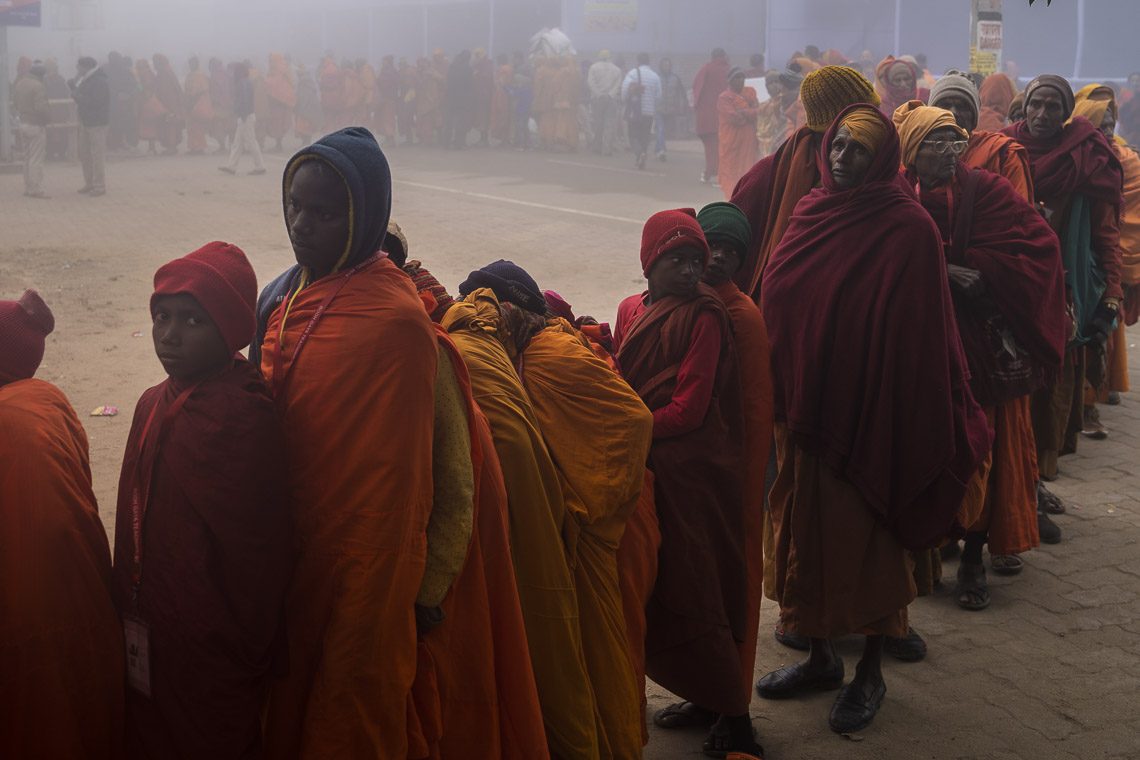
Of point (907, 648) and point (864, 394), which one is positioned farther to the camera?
point (907, 648)

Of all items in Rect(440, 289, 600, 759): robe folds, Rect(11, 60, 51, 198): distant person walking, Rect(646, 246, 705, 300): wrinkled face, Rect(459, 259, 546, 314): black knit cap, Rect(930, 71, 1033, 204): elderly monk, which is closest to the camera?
Rect(440, 289, 600, 759): robe folds

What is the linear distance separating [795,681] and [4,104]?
19.0 meters

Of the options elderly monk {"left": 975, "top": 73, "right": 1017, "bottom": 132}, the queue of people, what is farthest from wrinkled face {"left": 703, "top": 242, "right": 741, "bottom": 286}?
elderly monk {"left": 975, "top": 73, "right": 1017, "bottom": 132}

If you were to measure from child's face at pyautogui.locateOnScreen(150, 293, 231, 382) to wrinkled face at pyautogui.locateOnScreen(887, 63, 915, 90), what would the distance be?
7.75m

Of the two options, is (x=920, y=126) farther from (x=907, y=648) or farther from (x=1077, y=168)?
(x=907, y=648)

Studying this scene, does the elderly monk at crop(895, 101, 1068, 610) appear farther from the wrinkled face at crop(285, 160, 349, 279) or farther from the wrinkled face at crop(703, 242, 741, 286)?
the wrinkled face at crop(285, 160, 349, 279)

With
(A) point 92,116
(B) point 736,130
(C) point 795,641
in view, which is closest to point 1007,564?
(C) point 795,641

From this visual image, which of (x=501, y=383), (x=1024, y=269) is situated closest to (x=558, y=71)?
(x=1024, y=269)

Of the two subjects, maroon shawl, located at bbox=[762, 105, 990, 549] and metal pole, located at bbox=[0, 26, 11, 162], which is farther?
metal pole, located at bbox=[0, 26, 11, 162]

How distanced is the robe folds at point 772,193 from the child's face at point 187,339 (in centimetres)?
260

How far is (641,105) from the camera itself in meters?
21.1

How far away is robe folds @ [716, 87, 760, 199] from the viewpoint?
690 inches

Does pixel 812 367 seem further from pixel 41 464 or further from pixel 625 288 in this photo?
pixel 625 288

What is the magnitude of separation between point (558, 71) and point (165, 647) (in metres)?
22.8
